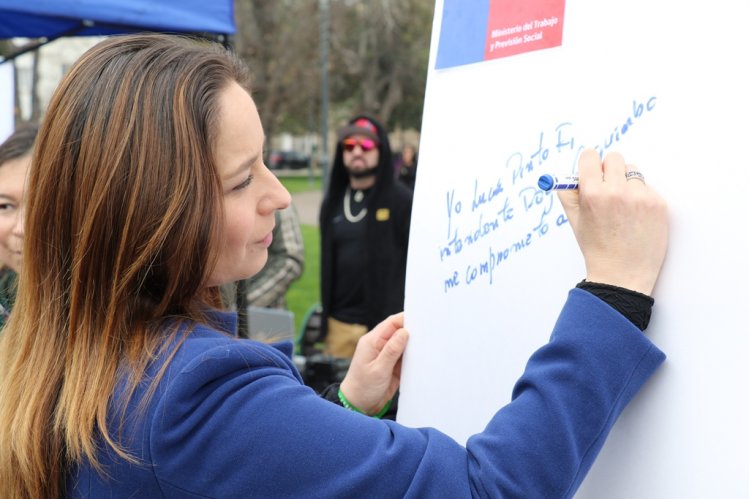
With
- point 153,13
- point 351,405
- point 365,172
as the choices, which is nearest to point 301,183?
point 365,172

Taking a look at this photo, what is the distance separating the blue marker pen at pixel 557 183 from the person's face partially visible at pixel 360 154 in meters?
3.22

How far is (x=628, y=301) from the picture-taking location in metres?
0.94

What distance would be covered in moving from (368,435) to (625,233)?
40 cm

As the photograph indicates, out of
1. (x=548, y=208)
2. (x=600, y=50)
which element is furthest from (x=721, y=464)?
(x=600, y=50)

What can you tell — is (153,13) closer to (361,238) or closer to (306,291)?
(361,238)

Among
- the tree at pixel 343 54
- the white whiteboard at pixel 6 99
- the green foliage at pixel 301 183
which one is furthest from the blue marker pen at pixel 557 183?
the green foliage at pixel 301 183

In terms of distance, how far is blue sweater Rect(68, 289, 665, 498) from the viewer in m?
0.87

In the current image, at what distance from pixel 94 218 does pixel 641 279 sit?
68 centimetres

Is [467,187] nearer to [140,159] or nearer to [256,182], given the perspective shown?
[256,182]

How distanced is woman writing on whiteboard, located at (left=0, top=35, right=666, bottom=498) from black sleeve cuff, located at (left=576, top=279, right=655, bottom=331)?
0.04 feet

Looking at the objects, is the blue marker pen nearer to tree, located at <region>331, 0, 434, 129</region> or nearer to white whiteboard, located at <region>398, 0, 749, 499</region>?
white whiteboard, located at <region>398, 0, 749, 499</region>

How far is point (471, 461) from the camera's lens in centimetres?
91

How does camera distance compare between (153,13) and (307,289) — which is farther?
(307,289)

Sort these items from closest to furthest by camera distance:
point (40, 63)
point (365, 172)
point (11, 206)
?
1. point (11, 206)
2. point (365, 172)
3. point (40, 63)
